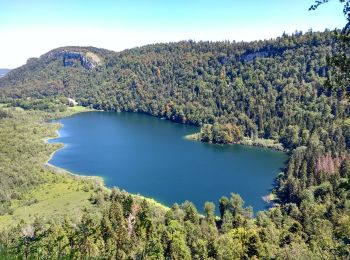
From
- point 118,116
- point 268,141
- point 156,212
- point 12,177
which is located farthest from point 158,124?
point 156,212

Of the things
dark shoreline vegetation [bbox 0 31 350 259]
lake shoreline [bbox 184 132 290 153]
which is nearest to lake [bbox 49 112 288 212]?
lake shoreline [bbox 184 132 290 153]

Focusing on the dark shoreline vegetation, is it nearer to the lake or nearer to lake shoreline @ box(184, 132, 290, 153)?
lake shoreline @ box(184, 132, 290, 153)

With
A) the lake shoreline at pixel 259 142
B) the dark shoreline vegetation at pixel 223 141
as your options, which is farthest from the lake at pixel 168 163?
the dark shoreline vegetation at pixel 223 141

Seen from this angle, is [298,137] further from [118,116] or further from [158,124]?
[118,116]

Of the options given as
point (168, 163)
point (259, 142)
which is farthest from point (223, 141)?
point (168, 163)

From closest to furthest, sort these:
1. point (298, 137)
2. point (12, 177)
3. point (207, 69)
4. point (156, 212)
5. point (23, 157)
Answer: point (156, 212) < point (12, 177) < point (23, 157) < point (298, 137) < point (207, 69)

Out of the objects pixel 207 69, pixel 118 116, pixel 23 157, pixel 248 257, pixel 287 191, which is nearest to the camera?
pixel 248 257
